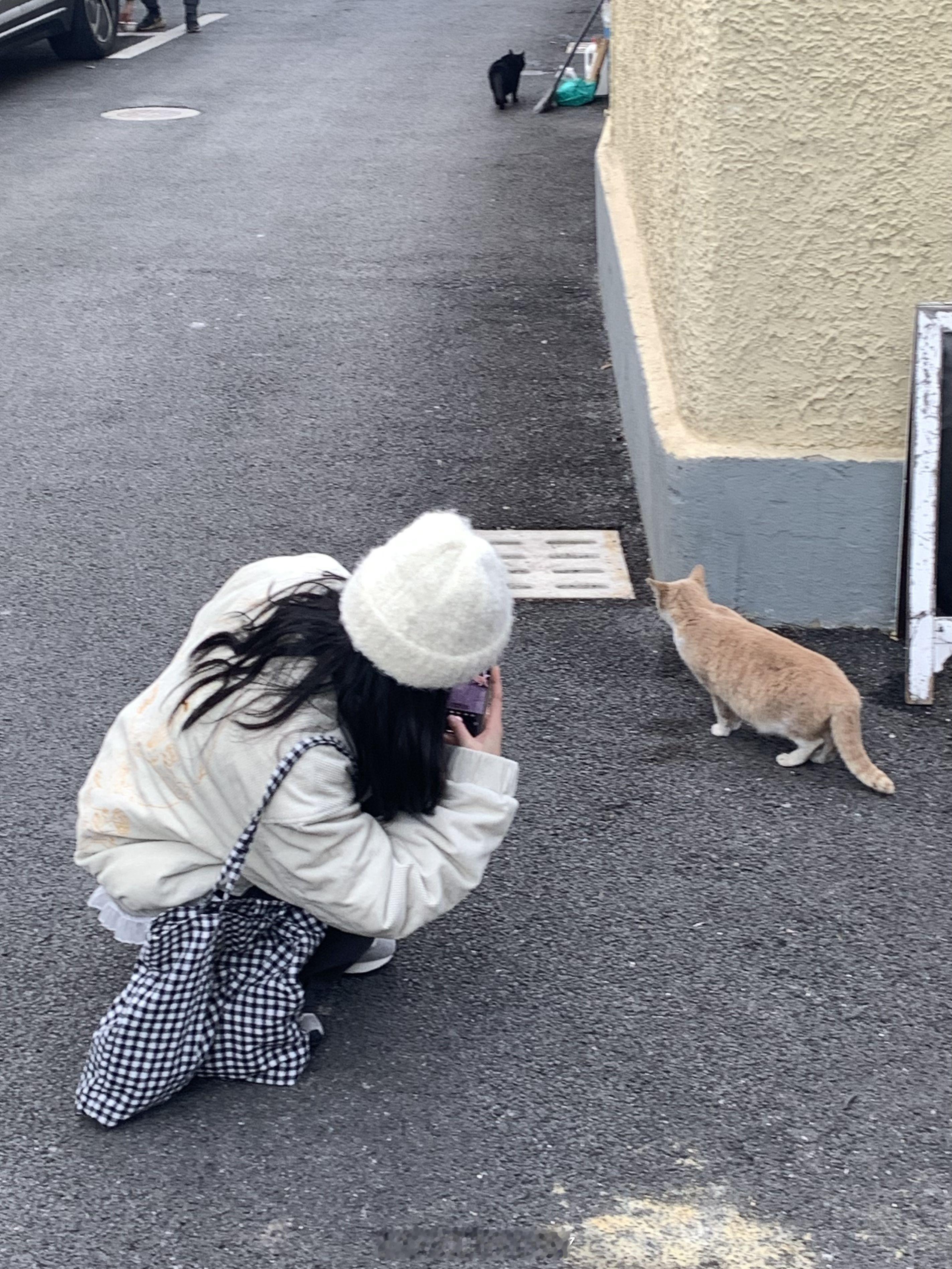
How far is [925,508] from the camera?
4.00 metres

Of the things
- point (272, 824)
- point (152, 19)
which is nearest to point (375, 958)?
point (272, 824)

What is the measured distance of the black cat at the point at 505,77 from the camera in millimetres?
11445

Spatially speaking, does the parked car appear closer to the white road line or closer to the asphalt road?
the white road line

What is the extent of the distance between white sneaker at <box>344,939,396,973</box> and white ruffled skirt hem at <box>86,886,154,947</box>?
1.53ft

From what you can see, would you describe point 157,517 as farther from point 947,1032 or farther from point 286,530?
point 947,1032

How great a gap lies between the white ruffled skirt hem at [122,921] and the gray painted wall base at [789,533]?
2128 millimetres

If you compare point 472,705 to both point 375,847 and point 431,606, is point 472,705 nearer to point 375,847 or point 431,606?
point 375,847

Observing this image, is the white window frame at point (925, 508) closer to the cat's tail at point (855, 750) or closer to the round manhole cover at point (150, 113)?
the cat's tail at point (855, 750)

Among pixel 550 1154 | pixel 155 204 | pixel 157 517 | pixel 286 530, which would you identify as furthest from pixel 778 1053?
pixel 155 204

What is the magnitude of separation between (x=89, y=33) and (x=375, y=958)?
42.1ft

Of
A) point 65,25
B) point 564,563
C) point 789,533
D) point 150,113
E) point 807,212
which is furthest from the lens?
point 65,25

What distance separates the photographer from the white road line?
14445 millimetres

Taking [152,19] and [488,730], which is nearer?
[488,730]

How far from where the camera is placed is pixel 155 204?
9.12m
